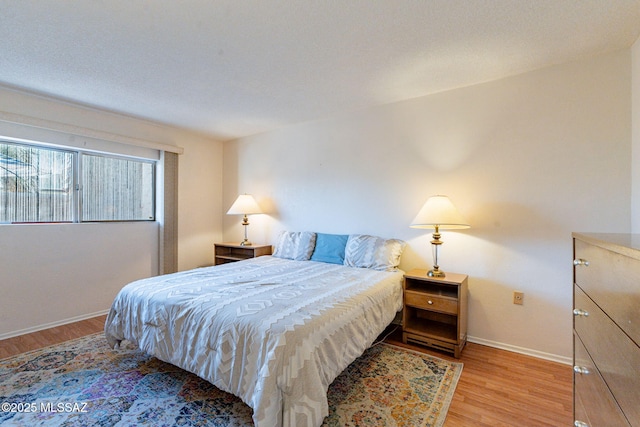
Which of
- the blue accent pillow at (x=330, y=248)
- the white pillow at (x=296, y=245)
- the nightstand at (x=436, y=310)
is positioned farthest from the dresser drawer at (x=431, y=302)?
the white pillow at (x=296, y=245)

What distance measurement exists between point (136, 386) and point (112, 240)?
7.07ft

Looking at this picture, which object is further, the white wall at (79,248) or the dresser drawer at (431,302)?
the white wall at (79,248)

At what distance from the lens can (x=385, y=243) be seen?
2.87 m

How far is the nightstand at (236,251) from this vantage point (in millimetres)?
3809

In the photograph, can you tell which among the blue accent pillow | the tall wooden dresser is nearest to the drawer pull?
the tall wooden dresser

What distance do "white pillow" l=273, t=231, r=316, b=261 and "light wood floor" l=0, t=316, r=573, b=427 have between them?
1.31 m

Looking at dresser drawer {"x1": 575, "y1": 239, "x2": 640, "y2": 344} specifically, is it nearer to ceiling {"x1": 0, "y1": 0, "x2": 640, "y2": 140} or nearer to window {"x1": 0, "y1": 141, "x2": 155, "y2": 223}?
ceiling {"x1": 0, "y1": 0, "x2": 640, "y2": 140}

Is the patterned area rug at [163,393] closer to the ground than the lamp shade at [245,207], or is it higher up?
closer to the ground

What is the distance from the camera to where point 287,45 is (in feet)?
6.45

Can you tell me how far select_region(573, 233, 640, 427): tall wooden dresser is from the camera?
744 mm

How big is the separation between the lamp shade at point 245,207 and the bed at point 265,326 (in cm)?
130

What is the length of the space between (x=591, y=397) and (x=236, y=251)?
12.2 feet

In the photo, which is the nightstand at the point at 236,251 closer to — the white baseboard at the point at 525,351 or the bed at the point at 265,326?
the bed at the point at 265,326

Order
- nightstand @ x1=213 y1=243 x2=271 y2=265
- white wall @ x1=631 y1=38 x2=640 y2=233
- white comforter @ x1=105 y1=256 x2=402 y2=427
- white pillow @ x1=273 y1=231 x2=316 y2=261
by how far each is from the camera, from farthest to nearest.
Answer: nightstand @ x1=213 y1=243 x2=271 y2=265 < white pillow @ x1=273 y1=231 x2=316 y2=261 < white wall @ x1=631 y1=38 x2=640 y2=233 < white comforter @ x1=105 y1=256 x2=402 y2=427
